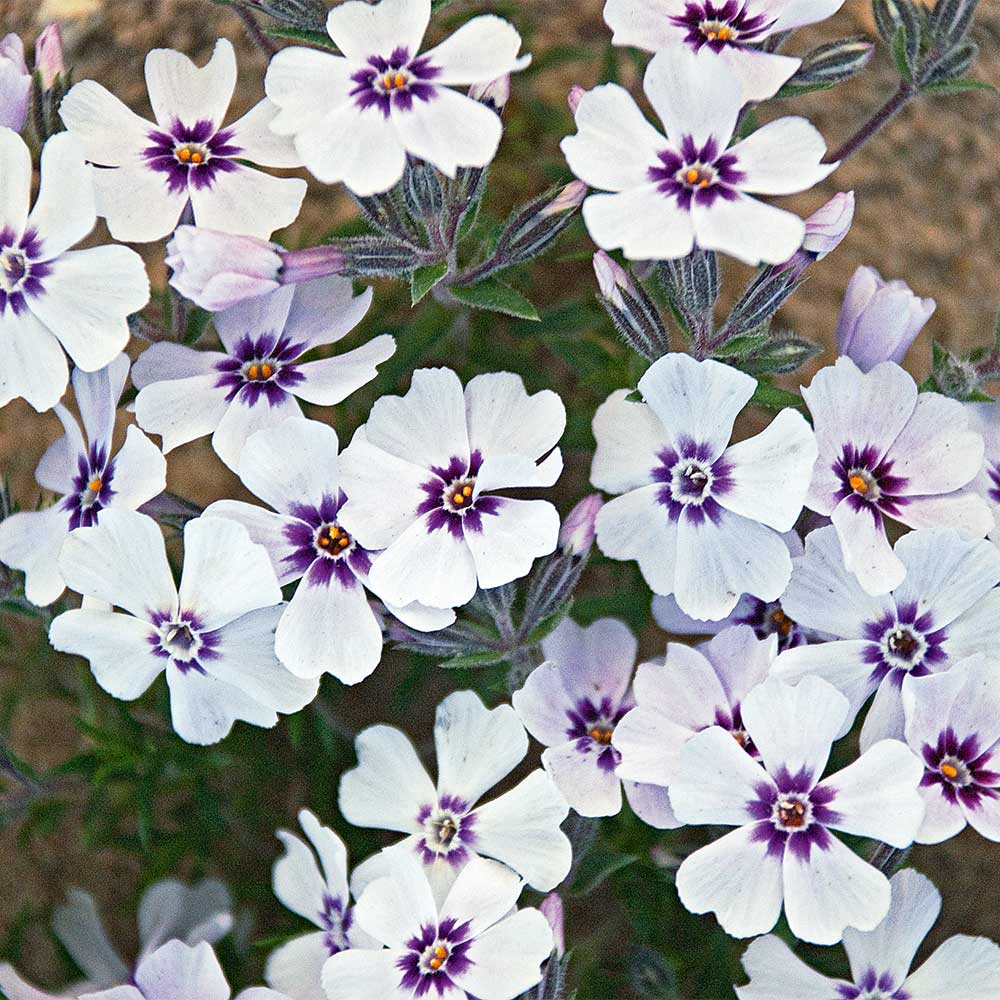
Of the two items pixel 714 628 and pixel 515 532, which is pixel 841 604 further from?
pixel 515 532

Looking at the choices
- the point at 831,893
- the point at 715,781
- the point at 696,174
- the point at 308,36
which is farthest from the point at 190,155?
the point at 831,893

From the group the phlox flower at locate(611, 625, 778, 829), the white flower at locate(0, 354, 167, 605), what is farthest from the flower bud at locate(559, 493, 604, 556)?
the white flower at locate(0, 354, 167, 605)

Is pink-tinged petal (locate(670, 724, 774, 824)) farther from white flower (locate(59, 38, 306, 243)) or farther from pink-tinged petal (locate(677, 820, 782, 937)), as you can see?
white flower (locate(59, 38, 306, 243))

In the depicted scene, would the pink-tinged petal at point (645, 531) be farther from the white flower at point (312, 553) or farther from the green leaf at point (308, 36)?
the green leaf at point (308, 36)

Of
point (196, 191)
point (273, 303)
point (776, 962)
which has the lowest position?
point (776, 962)

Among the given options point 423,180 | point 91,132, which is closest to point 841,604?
point 423,180

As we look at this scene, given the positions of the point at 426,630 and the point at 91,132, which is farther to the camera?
the point at 91,132
